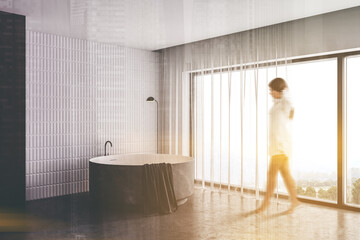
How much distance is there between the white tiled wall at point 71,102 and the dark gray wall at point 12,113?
472 millimetres

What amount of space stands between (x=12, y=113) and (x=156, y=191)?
4.55 ft

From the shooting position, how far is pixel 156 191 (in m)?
2.74

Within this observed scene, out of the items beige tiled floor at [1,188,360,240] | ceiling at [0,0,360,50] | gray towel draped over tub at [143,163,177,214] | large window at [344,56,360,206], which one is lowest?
beige tiled floor at [1,188,360,240]

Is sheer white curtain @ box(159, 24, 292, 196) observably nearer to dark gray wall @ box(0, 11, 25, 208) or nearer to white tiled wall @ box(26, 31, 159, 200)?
white tiled wall @ box(26, 31, 159, 200)

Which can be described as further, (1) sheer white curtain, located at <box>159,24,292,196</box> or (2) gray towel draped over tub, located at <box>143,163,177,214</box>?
(1) sheer white curtain, located at <box>159,24,292,196</box>

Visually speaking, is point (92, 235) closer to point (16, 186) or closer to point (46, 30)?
point (16, 186)

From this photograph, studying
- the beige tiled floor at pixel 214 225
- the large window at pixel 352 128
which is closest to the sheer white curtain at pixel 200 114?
the beige tiled floor at pixel 214 225

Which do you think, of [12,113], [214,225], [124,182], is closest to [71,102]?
[12,113]

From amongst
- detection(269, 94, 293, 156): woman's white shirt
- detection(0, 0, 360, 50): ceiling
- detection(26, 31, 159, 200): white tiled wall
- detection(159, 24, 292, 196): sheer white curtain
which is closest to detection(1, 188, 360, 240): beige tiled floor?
detection(159, 24, 292, 196): sheer white curtain

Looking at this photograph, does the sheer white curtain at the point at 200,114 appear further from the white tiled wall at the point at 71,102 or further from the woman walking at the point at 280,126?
the woman walking at the point at 280,126

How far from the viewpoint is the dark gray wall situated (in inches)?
104

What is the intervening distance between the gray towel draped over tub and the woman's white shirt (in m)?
1.51

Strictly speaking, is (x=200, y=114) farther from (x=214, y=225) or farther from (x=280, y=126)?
(x=280, y=126)

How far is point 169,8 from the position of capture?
2764 mm
